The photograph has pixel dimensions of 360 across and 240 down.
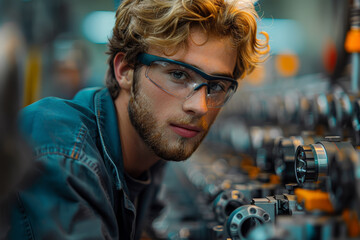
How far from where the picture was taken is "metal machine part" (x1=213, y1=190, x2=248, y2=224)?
4.48 feet

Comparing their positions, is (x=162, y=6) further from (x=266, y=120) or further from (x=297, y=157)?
(x=266, y=120)

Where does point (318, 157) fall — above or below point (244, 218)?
above

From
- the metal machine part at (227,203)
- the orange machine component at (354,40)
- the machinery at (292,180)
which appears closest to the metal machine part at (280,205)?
the machinery at (292,180)

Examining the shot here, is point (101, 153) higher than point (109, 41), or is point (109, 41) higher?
point (109, 41)

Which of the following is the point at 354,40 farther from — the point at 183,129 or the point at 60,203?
the point at 60,203

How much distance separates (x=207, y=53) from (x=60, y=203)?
2.30 ft

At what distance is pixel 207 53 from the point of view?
125cm

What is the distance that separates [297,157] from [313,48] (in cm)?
369

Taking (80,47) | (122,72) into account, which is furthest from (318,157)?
(80,47)

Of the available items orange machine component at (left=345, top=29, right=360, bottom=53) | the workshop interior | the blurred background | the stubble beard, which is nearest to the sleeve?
the workshop interior

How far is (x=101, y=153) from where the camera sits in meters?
1.22

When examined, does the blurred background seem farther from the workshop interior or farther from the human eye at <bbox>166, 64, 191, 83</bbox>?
the human eye at <bbox>166, 64, 191, 83</bbox>

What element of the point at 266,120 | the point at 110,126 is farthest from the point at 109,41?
the point at 266,120

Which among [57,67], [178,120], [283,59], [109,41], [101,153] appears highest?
[109,41]
